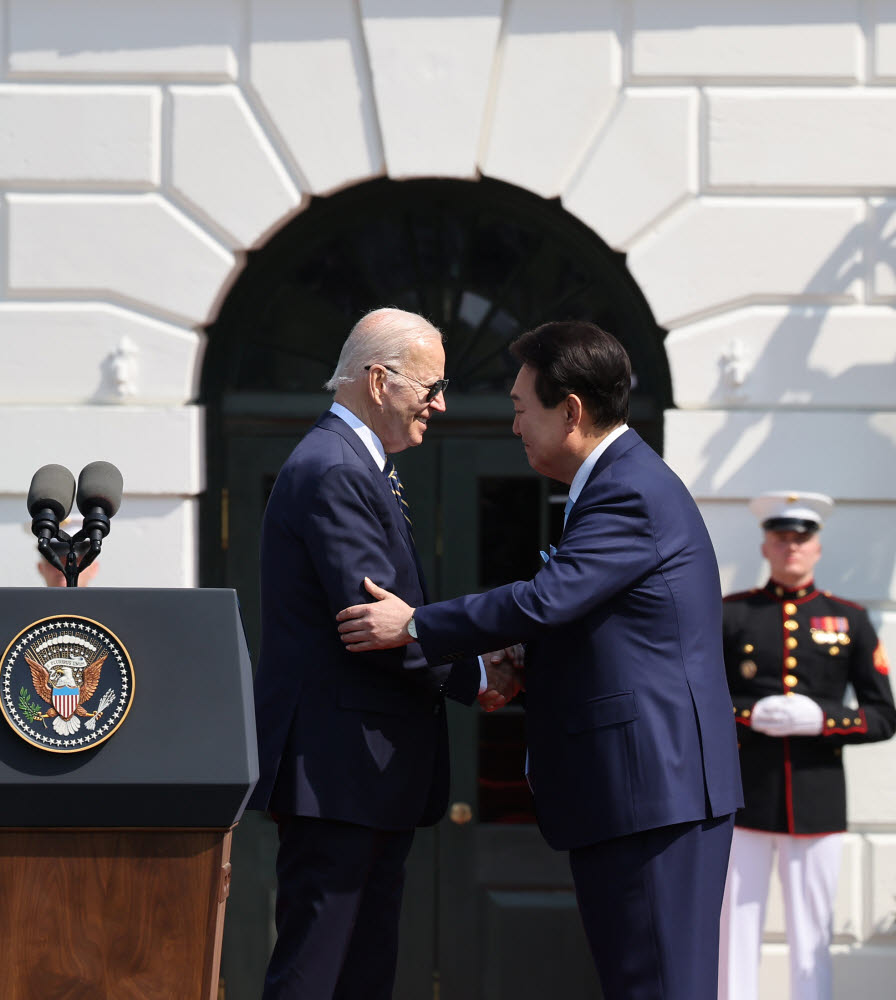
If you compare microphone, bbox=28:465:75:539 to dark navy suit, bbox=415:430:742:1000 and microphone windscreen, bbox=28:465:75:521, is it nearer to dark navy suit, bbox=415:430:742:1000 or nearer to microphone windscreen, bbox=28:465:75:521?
microphone windscreen, bbox=28:465:75:521

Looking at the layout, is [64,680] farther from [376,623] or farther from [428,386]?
[428,386]

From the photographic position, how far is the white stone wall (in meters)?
4.86

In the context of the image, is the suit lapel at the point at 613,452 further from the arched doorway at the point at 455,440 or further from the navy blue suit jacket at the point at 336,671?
the arched doorway at the point at 455,440

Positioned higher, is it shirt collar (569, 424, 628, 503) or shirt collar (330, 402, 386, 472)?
shirt collar (330, 402, 386, 472)

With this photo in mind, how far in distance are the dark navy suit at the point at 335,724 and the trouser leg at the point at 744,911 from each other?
5.89ft

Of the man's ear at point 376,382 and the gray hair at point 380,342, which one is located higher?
the gray hair at point 380,342

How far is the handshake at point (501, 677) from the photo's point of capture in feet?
10.7

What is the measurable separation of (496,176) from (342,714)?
2.59 m

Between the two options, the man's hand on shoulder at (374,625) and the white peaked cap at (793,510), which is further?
the white peaked cap at (793,510)

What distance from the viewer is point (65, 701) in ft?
7.09

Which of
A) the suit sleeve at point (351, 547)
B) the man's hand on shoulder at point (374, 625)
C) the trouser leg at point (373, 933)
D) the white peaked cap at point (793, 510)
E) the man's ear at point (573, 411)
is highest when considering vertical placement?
the man's ear at point (573, 411)

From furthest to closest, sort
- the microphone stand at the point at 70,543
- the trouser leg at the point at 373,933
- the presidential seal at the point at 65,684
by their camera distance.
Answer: the trouser leg at the point at 373,933
the microphone stand at the point at 70,543
the presidential seal at the point at 65,684

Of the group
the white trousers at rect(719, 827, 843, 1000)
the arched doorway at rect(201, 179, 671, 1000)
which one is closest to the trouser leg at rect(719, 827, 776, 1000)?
the white trousers at rect(719, 827, 843, 1000)

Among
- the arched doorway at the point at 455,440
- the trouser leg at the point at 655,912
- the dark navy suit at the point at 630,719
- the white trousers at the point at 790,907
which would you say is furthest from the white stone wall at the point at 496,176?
the trouser leg at the point at 655,912
